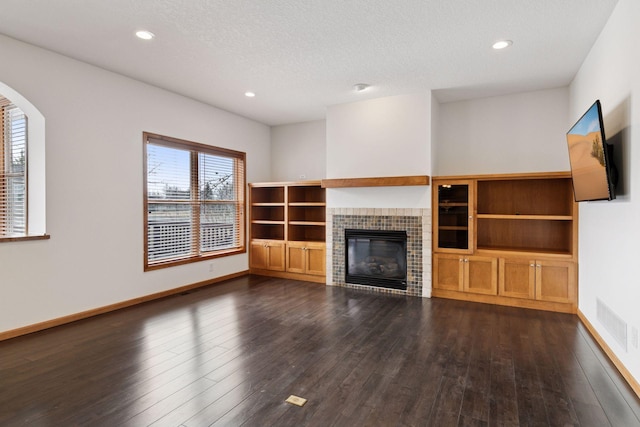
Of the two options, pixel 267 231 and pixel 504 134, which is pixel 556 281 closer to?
pixel 504 134

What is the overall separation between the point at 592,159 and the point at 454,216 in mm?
2054

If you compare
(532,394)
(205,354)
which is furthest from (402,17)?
(205,354)

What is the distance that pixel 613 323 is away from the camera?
2844mm

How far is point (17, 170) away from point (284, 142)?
428cm

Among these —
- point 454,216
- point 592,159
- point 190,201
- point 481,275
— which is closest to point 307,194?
point 190,201

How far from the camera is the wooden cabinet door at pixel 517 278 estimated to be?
14.1 ft

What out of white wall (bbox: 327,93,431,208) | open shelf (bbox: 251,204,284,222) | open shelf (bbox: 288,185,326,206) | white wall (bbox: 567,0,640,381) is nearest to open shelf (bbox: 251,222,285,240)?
open shelf (bbox: 251,204,284,222)

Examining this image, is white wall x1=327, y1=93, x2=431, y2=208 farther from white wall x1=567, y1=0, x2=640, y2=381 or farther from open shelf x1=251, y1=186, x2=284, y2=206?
white wall x1=567, y1=0, x2=640, y2=381

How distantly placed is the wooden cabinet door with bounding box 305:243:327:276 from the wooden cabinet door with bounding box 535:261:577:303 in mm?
3117

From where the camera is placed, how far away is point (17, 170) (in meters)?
3.70

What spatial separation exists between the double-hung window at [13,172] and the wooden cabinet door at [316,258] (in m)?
3.82

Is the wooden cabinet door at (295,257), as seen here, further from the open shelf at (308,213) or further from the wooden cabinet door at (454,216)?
the wooden cabinet door at (454,216)

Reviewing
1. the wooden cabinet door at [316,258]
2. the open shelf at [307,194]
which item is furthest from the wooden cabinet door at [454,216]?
the open shelf at [307,194]

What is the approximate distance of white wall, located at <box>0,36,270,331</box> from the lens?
341 cm
